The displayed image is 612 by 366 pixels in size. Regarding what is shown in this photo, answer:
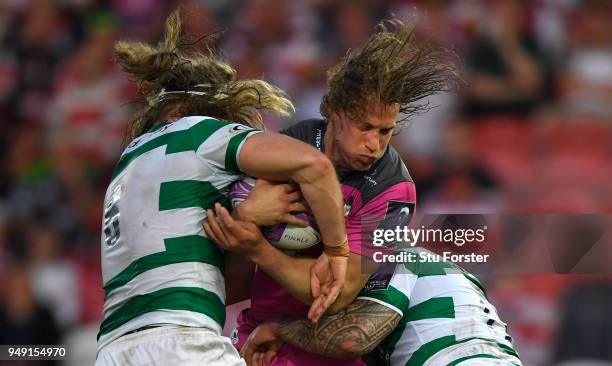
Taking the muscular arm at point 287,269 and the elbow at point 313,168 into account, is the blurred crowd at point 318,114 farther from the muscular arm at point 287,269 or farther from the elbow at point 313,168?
the elbow at point 313,168

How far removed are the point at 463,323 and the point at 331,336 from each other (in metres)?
0.58

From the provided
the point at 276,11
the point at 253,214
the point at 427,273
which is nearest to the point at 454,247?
the point at 427,273

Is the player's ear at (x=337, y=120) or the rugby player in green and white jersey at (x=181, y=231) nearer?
the rugby player in green and white jersey at (x=181, y=231)

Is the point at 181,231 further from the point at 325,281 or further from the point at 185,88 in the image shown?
the point at 185,88

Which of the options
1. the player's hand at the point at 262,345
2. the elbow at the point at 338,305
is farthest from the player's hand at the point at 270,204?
the player's hand at the point at 262,345

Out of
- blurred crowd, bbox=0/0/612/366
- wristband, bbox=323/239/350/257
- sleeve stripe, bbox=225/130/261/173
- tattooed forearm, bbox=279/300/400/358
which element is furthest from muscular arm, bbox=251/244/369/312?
blurred crowd, bbox=0/0/612/366

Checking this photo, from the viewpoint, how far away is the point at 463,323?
157 inches

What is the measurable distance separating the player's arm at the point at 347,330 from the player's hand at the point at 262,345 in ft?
0.22

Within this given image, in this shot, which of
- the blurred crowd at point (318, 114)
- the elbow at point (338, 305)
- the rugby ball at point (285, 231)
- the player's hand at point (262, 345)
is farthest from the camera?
the blurred crowd at point (318, 114)

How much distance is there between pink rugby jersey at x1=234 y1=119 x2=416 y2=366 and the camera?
153 inches

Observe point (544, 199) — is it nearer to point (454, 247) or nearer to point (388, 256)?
point (454, 247)

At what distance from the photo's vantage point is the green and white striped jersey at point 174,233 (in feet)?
11.2

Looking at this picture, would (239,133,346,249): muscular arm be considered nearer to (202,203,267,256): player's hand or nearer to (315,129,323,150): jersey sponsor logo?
(202,203,267,256): player's hand

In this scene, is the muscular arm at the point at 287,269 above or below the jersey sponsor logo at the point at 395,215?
below
